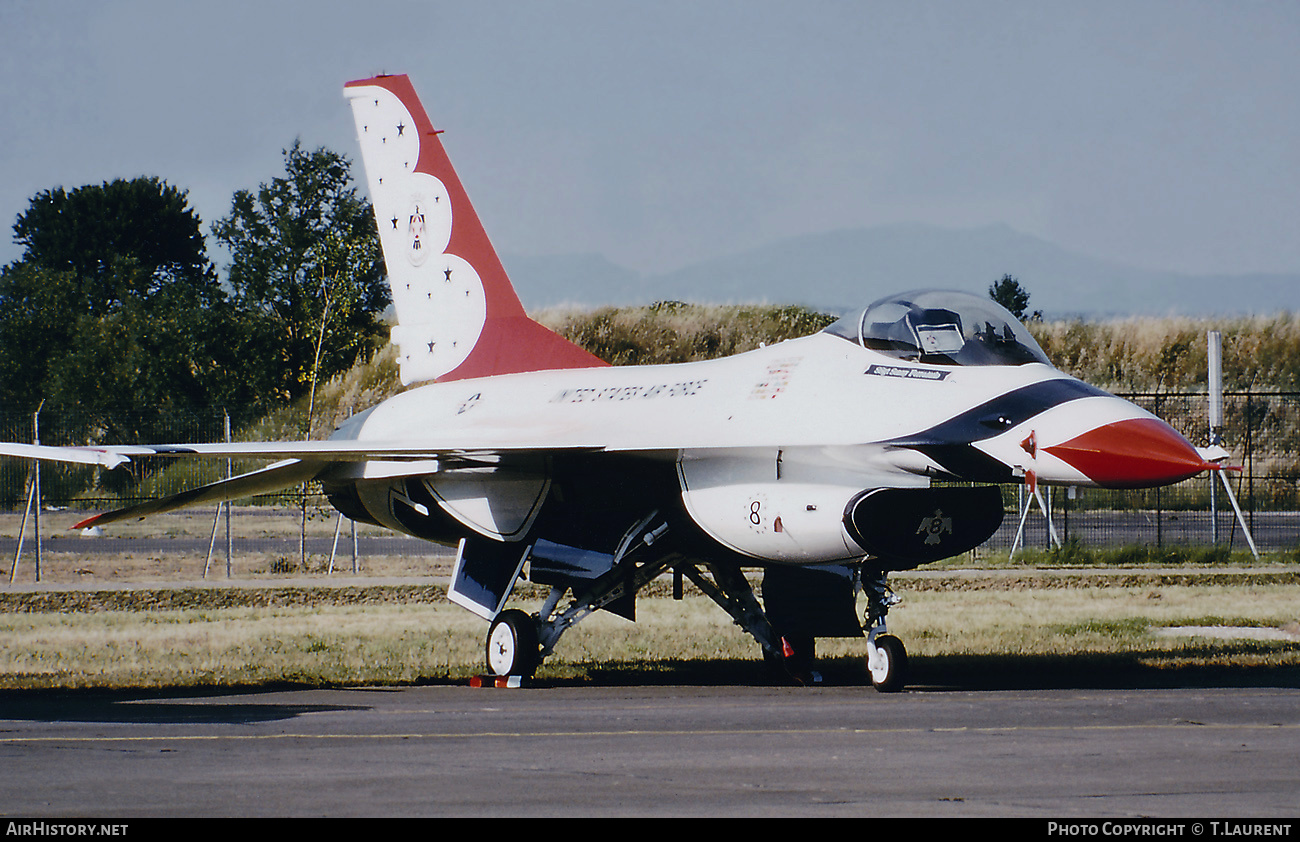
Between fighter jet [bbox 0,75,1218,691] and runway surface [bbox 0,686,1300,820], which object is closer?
runway surface [bbox 0,686,1300,820]

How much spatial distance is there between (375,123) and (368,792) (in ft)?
34.9

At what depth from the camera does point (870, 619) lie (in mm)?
11633

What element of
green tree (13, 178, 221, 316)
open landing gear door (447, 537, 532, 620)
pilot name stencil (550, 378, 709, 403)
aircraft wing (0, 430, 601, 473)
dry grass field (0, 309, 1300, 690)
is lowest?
dry grass field (0, 309, 1300, 690)

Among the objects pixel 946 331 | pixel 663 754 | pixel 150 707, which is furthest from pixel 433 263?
pixel 663 754

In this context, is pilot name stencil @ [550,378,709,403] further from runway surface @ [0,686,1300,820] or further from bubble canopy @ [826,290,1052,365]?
runway surface @ [0,686,1300,820]

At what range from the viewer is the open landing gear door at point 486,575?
45.2 ft

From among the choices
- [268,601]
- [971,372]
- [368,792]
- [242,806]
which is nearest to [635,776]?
[368,792]

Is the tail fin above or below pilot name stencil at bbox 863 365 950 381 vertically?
above

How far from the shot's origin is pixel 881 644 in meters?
11.5

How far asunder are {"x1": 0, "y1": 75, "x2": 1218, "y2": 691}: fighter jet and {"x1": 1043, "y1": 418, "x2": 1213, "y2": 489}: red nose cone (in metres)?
0.01

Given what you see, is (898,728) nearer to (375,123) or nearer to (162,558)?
(375,123)

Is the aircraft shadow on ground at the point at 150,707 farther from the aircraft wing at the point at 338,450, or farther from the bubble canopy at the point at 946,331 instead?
the bubble canopy at the point at 946,331

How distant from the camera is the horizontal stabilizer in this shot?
13461mm

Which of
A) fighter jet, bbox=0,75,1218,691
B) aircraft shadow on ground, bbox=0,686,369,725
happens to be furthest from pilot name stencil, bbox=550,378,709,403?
aircraft shadow on ground, bbox=0,686,369,725
